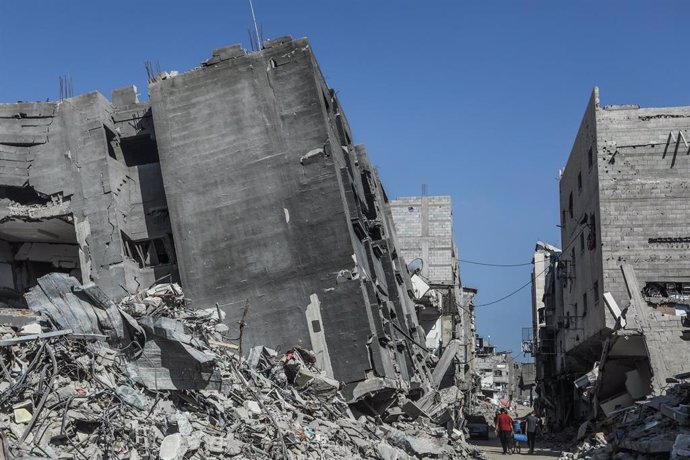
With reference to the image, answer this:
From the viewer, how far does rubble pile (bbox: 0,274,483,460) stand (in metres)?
12.4

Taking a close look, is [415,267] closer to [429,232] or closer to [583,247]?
[583,247]

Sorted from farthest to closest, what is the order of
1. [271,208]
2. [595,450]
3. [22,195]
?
[22,195]
[271,208]
[595,450]

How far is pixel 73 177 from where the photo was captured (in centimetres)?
2738

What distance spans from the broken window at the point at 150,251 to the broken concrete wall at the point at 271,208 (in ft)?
6.96

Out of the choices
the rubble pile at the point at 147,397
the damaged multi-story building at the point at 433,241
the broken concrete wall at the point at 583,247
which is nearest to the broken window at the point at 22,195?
the rubble pile at the point at 147,397

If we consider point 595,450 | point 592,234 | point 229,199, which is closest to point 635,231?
point 592,234

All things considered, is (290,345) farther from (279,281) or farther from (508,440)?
(508,440)

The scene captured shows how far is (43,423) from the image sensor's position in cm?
1224

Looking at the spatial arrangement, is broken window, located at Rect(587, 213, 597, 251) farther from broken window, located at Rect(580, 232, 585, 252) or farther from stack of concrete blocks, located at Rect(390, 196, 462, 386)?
stack of concrete blocks, located at Rect(390, 196, 462, 386)

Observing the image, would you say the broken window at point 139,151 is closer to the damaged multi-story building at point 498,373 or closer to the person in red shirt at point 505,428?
the person in red shirt at point 505,428

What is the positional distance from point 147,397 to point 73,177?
14929mm

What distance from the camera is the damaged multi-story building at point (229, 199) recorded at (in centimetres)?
2436

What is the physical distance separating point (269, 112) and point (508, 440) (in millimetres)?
14630

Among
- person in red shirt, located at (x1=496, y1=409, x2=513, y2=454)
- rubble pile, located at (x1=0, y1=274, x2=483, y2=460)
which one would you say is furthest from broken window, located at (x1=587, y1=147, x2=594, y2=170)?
rubble pile, located at (x1=0, y1=274, x2=483, y2=460)
